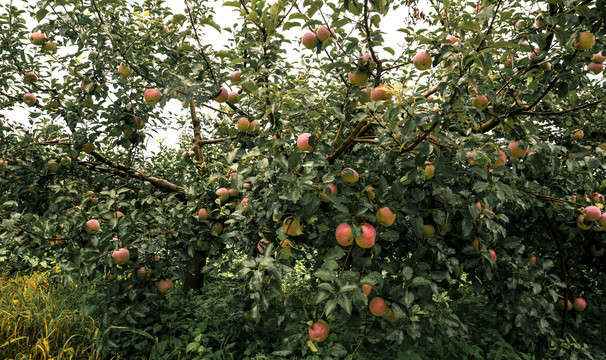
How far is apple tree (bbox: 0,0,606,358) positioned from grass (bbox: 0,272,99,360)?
46 cm

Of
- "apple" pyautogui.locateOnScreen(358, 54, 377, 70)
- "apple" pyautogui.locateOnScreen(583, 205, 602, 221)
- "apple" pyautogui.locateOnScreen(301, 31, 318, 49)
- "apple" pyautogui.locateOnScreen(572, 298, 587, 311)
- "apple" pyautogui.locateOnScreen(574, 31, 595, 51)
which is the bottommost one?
"apple" pyautogui.locateOnScreen(572, 298, 587, 311)

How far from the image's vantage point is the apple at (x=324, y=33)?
152cm

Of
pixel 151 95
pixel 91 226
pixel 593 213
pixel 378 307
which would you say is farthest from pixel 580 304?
pixel 91 226

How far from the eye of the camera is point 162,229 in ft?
7.61

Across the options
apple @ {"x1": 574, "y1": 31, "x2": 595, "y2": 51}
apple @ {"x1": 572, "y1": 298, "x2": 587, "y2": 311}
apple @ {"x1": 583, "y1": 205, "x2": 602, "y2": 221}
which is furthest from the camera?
apple @ {"x1": 572, "y1": 298, "x2": 587, "y2": 311}

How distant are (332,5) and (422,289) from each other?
1362 millimetres

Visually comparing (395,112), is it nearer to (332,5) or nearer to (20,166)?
(332,5)

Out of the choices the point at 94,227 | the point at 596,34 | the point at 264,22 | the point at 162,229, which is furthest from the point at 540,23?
the point at 94,227

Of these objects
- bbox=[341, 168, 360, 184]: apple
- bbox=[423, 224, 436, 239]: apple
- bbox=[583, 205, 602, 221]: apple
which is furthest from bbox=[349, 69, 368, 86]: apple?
bbox=[583, 205, 602, 221]: apple

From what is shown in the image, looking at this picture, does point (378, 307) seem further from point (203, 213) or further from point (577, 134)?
point (577, 134)

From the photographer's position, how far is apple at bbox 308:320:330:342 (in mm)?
1484

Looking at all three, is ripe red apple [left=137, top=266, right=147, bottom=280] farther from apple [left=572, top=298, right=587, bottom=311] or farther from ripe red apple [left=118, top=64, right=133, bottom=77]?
apple [left=572, top=298, right=587, bottom=311]

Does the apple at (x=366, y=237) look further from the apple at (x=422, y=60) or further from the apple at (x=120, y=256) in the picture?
the apple at (x=120, y=256)

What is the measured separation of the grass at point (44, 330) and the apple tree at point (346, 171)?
0.46 meters
